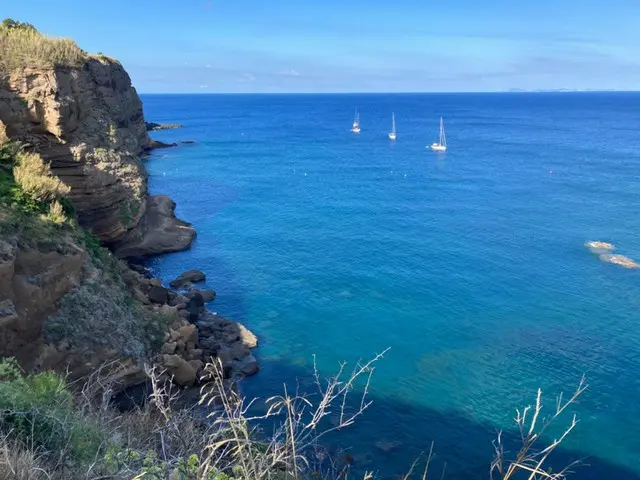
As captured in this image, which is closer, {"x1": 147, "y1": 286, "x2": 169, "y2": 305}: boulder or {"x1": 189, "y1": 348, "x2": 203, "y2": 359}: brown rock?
{"x1": 189, "y1": 348, "x2": 203, "y2": 359}: brown rock

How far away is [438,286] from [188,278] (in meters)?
16.1

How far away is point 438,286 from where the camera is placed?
33.9 metres

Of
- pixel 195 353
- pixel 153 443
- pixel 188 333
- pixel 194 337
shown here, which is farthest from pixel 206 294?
pixel 153 443

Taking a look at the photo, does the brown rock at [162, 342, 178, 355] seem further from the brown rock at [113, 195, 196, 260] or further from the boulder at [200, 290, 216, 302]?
the brown rock at [113, 195, 196, 260]

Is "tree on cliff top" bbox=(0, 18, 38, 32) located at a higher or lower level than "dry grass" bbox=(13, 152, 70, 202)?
higher

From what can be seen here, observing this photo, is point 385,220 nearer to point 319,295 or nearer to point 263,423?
point 319,295

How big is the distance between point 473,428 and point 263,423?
331 inches

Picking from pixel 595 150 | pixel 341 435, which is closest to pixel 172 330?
pixel 341 435

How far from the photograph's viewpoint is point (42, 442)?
30.1ft

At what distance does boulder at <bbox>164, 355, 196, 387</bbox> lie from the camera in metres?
22.1

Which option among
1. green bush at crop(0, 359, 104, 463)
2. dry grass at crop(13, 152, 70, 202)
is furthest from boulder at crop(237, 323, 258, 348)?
green bush at crop(0, 359, 104, 463)

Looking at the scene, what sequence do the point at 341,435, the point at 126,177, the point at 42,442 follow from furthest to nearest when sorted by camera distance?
1. the point at 126,177
2. the point at 341,435
3. the point at 42,442

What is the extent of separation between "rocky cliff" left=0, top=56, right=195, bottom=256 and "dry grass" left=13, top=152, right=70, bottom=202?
2.40 m

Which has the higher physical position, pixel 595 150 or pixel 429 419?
pixel 595 150
